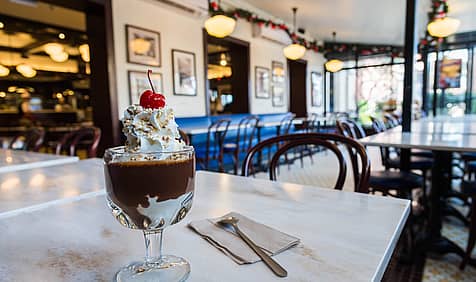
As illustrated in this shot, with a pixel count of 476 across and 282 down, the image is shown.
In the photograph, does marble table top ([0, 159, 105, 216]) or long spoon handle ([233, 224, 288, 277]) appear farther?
marble table top ([0, 159, 105, 216])

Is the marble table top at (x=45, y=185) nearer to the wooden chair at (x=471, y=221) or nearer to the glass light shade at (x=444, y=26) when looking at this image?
the wooden chair at (x=471, y=221)

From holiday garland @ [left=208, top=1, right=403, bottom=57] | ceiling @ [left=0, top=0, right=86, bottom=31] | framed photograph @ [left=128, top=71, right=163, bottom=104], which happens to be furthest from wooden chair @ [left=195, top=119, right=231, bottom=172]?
ceiling @ [left=0, top=0, right=86, bottom=31]

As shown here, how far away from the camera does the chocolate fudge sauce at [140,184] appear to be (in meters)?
0.50

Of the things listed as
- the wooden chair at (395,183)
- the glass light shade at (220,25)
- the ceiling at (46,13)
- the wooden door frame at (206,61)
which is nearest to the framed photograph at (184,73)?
the wooden door frame at (206,61)

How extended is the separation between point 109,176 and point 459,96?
32.3 ft

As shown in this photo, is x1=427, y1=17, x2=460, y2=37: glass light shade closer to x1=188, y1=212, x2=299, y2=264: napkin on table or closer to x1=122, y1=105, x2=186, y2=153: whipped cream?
x1=188, y1=212, x2=299, y2=264: napkin on table

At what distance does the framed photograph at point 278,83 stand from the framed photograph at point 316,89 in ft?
5.50

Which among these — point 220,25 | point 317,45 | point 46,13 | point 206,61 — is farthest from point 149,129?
point 317,45

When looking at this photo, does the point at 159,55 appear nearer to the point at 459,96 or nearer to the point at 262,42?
the point at 262,42

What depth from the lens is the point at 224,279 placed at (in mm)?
470

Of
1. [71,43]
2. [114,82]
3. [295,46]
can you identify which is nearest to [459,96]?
[295,46]

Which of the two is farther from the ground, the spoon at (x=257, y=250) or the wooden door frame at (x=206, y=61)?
the wooden door frame at (x=206, y=61)

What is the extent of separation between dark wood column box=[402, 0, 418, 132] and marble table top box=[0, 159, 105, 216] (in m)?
2.72

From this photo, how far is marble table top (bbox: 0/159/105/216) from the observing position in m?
0.86
